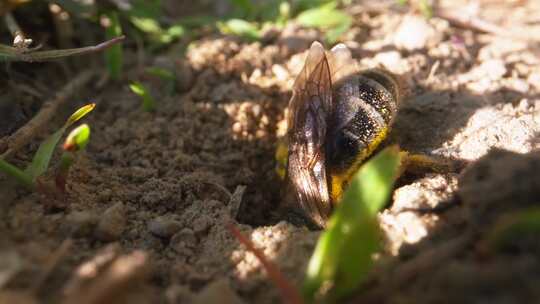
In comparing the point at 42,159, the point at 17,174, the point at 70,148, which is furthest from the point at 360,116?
the point at 17,174

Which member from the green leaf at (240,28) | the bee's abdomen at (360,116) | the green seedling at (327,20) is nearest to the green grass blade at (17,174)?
the bee's abdomen at (360,116)

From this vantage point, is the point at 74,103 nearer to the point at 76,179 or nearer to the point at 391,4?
the point at 76,179

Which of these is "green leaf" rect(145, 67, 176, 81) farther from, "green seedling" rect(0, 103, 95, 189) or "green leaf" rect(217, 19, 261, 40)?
"green seedling" rect(0, 103, 95, 189)

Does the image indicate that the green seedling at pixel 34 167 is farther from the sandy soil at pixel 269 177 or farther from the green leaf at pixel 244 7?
the green leaf at pixel 244 7

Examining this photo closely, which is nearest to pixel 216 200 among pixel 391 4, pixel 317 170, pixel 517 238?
pixel 317 170

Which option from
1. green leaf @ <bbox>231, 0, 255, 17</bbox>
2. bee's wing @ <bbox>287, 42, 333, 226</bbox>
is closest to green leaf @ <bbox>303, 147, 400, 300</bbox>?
bee's wing @ <bbox>287, 42, 333, 226</bbox>

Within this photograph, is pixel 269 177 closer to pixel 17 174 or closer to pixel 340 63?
pixel 340 63

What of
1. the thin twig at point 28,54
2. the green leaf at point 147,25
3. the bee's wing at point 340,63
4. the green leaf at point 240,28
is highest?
the thin twig at point 28,54
